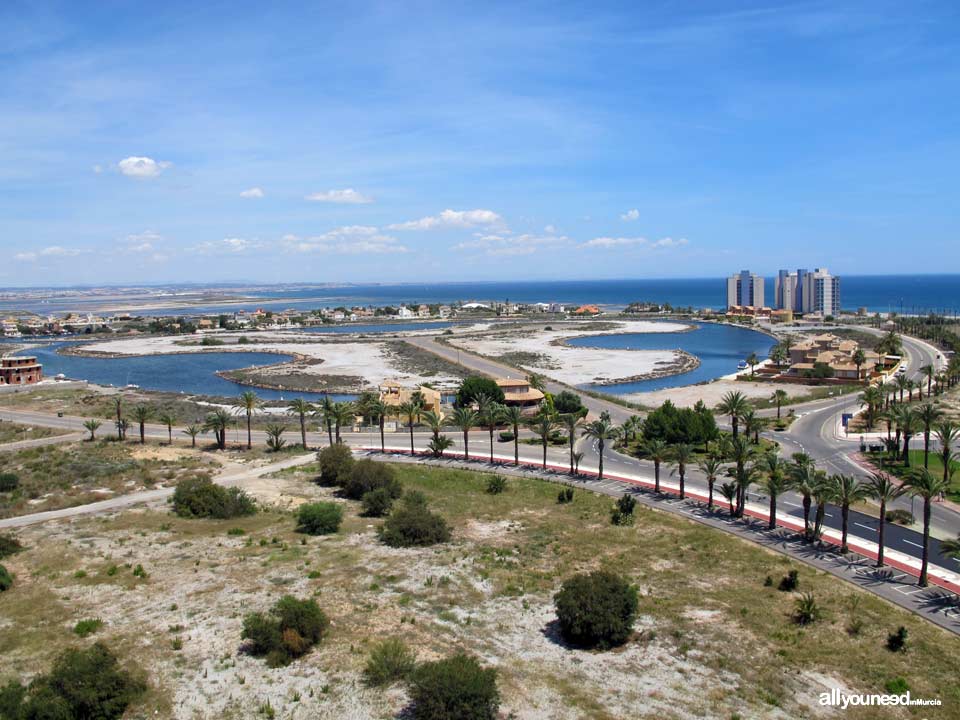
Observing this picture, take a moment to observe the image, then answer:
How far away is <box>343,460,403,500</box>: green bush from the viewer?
1813 inches

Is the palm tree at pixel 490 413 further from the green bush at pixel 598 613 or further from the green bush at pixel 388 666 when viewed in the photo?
the green bush at pixel 388 666

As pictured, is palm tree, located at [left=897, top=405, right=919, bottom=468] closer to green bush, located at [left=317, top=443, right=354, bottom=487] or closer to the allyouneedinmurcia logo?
the allyouneedinmurcia logo

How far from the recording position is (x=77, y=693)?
2041 centimetres

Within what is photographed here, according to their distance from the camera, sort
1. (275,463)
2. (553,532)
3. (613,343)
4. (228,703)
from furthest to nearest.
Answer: (613,343), (275,463), (553,532), (228,703)

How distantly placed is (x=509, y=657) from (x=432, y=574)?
26.3 feet

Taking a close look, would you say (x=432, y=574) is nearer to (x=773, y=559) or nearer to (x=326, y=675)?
(x=326, y=675)

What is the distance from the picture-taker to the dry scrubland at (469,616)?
22078 mm

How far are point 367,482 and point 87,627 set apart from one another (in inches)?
836

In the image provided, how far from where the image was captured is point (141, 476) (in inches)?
1989

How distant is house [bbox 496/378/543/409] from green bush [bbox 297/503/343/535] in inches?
1411

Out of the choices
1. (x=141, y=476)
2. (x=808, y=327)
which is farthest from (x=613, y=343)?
(x=141, y=476)

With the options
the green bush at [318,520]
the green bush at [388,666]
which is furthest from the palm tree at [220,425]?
the green bush at [388,666]

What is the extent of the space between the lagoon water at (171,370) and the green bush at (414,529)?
206 feet

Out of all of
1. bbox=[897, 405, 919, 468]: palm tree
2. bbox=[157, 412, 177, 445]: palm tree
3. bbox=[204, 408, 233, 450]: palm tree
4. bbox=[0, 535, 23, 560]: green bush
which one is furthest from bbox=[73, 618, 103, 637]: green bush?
bbox=[897, 405, 919, 468]: palm tree
